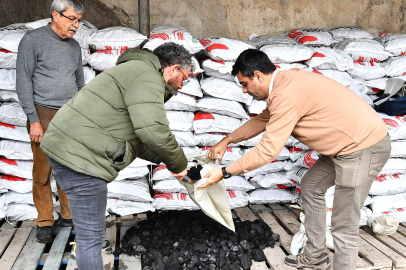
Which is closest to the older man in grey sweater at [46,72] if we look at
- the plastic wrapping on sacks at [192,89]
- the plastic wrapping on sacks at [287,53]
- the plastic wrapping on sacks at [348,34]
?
the plastic wrapping on sacks at [192,89]

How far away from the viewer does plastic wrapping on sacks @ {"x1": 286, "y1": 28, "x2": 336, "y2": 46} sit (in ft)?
12.6

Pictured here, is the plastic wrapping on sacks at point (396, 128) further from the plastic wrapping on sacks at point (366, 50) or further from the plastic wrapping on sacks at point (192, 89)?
the plastic wrapping on sacks at point (192, 89)

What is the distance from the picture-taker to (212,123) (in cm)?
353

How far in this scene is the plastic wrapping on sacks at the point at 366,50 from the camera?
3.73 metres

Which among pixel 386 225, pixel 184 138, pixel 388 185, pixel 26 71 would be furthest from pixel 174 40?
pixel 386 225

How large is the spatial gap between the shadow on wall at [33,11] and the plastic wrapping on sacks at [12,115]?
3.75ft

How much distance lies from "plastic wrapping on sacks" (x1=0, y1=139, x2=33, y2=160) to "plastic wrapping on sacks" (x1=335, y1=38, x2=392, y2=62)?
9.95 feet

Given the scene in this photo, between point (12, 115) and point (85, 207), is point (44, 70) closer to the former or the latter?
point (12, 115)

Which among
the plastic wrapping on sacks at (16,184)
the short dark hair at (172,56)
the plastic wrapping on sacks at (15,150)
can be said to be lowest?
the plastic wrapping on sacks at (16,184)

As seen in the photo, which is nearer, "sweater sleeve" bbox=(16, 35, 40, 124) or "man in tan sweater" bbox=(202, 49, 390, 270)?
"man in tan sweater" bbox=(202, 49, 390, 270)

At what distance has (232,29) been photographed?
14.7ft

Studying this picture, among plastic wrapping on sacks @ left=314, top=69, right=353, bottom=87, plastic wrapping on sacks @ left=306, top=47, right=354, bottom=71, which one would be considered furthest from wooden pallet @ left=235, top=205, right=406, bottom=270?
plastic wrapping on sacks @ left=306, top=47, right=354, bottom=71

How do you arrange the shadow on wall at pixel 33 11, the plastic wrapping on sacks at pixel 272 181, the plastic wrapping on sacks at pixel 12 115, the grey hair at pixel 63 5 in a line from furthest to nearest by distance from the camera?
the shadow on wall at pixel 33 11 < the plastic wrapping on sacks at pixel 272 181 < the plastic wrapping on sacks at pixel 12 115 < the grey hair at pixel 63 5

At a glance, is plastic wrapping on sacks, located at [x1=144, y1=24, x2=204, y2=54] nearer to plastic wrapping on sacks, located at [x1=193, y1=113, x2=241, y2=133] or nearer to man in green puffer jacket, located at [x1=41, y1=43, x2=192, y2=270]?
plastic wrapping on sacks, located at [x1=193, y1=113, x2=241, y2=133]
